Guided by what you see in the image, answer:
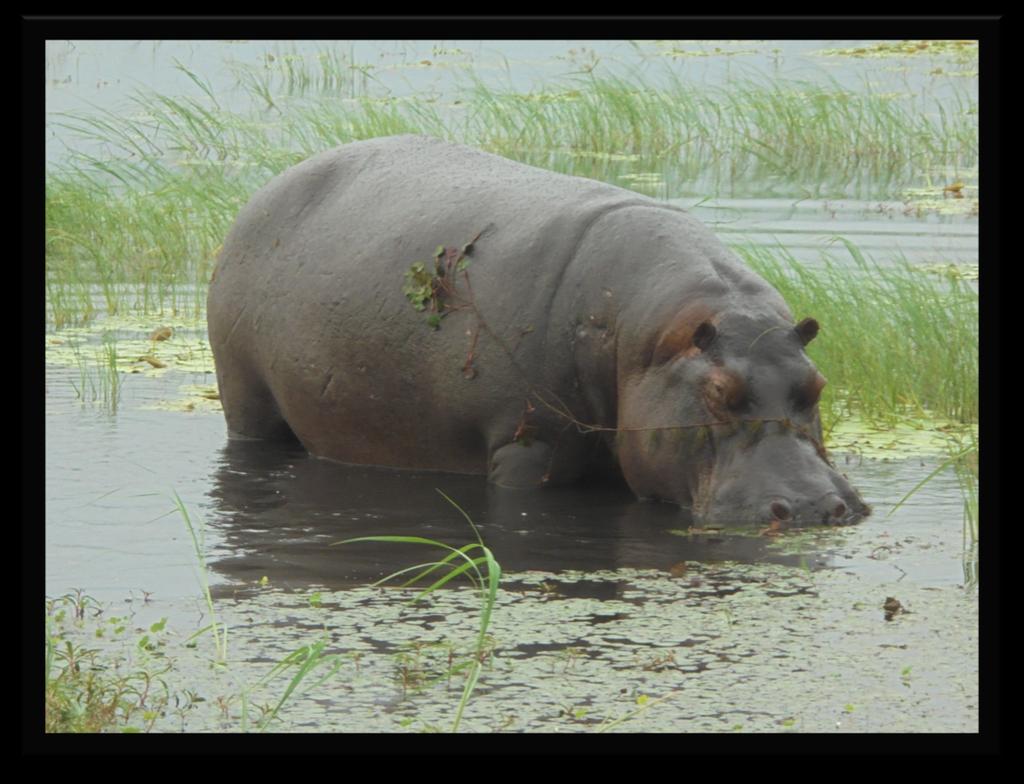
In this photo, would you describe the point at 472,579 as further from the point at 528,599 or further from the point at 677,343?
the point at 677,343

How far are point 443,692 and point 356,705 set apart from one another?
0.85ft

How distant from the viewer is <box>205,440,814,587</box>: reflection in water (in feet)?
22.5

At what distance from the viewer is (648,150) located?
55.3 feet

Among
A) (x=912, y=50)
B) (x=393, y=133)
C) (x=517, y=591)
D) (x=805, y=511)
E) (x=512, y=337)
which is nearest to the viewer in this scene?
(x=517, y=591)

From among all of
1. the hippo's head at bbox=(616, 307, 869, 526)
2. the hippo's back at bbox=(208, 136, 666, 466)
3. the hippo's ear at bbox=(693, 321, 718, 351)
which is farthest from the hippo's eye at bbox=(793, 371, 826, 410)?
the hippo's back at bbox=(208, 136, 666, 466)

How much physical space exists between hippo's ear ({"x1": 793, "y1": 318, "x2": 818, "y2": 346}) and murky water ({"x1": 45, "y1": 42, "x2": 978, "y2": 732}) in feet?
2.37

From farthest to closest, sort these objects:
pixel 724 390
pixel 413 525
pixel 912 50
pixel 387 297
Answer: pixel 912 50 → pixel 387 297 → pixel 413 525 → pixel 724 390

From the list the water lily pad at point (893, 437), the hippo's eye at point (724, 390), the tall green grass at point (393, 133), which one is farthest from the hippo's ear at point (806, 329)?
the tall green grass at point (393, 133)

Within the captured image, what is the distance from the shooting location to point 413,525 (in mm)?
7465

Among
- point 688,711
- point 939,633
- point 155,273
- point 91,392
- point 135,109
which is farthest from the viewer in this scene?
point 135,109

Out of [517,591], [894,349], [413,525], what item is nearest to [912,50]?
[894,349]

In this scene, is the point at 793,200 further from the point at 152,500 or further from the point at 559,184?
the point at 152,500

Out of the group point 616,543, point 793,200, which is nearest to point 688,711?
point 616,543

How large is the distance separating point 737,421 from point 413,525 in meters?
1.33
